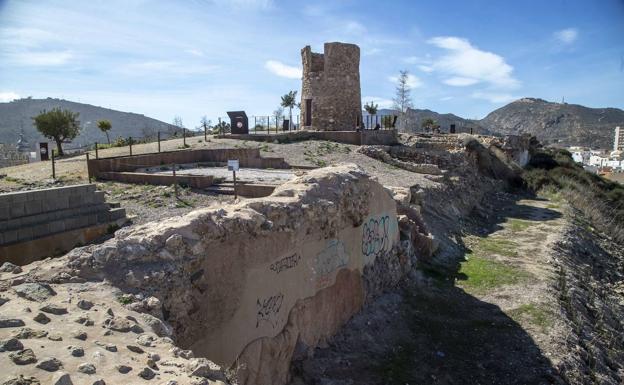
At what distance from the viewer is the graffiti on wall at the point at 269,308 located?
245 inches

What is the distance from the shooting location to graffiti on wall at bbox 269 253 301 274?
662 centimetres

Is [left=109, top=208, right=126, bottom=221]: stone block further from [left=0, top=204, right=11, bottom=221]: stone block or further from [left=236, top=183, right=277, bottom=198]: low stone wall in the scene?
[left=236, top=183, right=277, bottom=198]: low stone wall

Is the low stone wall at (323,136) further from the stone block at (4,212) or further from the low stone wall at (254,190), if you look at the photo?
the stone block at (4,212)

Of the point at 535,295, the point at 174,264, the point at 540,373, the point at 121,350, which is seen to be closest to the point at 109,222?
the point at 174,264

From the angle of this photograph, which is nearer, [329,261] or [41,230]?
[329,261]

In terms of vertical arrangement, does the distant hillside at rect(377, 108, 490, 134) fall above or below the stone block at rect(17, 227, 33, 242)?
above

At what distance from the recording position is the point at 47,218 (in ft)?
29.3

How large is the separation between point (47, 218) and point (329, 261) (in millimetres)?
5585

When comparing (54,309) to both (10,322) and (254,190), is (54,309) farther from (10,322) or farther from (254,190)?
(254,190)

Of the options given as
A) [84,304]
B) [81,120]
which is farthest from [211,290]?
[81,120]

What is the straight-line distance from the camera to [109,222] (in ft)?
32.7

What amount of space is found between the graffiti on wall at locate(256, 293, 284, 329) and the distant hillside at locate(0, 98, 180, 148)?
9318 centimetres

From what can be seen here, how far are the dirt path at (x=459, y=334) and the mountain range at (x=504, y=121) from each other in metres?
81.4

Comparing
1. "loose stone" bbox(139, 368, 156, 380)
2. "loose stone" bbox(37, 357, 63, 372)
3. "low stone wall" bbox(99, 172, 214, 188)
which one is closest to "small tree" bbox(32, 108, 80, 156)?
"low stone wall" bbox(99, 172, 214, 188)
